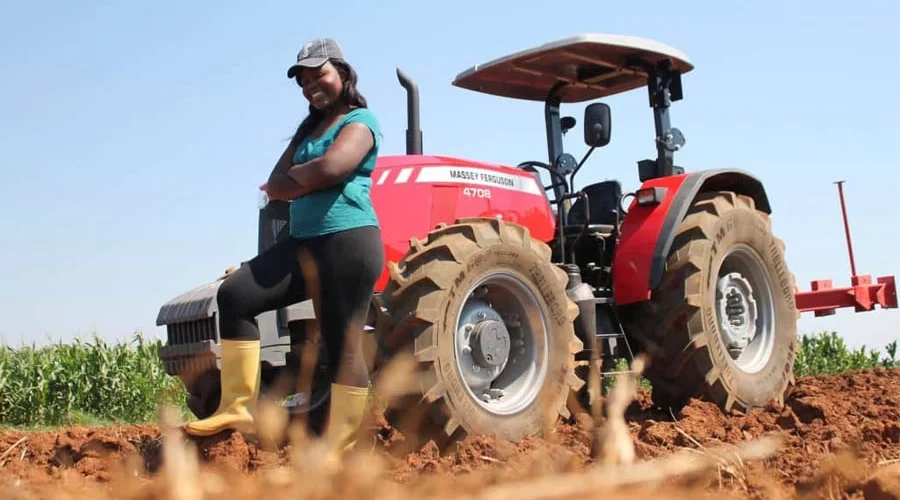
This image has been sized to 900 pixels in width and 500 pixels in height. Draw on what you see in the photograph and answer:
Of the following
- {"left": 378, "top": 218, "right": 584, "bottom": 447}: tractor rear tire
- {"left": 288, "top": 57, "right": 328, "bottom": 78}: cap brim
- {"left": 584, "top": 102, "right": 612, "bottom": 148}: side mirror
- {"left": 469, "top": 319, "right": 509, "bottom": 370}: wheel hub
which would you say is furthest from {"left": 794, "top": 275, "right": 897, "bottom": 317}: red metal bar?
{"left": 288, "top": 57, "right": 328, "bottom": 78}: cap brim

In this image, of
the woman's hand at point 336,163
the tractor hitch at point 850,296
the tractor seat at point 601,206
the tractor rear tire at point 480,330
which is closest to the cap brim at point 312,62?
the woman's hand at point 336,163

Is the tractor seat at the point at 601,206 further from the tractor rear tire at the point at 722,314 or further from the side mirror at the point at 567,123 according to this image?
the side mirror at the point at 567,123

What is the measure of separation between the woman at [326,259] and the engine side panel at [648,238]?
2.14 meters

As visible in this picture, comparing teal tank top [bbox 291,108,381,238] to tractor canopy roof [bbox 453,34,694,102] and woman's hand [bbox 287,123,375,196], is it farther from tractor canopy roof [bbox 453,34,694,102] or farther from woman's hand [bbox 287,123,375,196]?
tractor canopy roof [bbox 453,34,694,102]

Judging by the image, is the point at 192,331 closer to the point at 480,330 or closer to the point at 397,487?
the point at 480,330

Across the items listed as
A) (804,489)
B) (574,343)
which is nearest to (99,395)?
(574,343)

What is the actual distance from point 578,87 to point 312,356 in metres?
3.25

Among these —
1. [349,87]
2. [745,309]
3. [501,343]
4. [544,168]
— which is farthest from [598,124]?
[349,87]

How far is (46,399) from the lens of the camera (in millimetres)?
11078

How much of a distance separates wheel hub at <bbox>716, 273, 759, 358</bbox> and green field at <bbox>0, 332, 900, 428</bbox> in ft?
21.8

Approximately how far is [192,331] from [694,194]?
2988mm

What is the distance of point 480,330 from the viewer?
4.50 meters

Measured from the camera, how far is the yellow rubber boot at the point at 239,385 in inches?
152

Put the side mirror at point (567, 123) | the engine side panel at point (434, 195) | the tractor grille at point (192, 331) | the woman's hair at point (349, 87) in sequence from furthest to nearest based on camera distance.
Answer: the side mirror at point (567, 123) → the engine side panel at point (434, 195) → the tractor grille at point (192, 331) → the woman's hair at point (349, 87)
